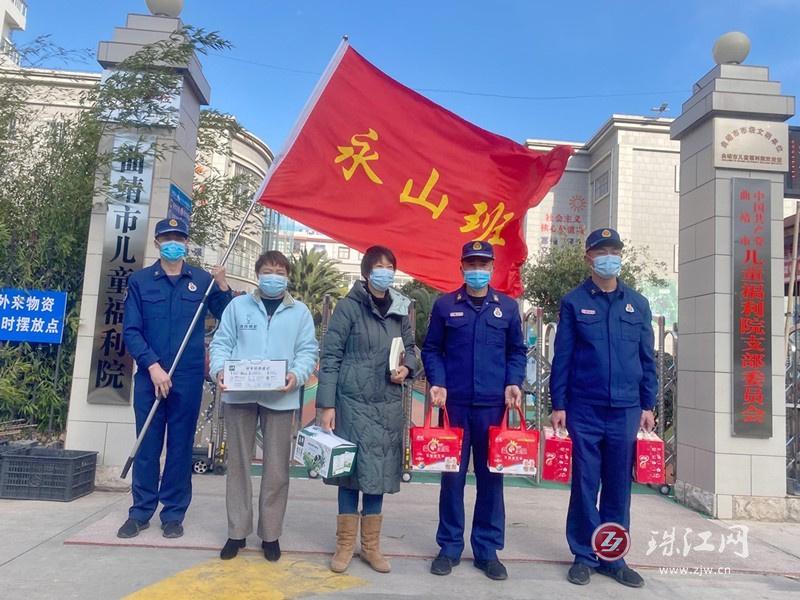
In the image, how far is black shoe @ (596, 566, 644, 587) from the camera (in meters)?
3.41

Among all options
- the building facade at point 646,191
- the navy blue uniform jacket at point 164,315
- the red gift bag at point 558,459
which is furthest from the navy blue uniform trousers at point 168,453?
the building facade at point 646,191

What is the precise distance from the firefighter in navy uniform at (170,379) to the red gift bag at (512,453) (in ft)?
6.48

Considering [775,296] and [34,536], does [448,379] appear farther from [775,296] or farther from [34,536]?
[775,296]

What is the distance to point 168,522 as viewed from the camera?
385 cm

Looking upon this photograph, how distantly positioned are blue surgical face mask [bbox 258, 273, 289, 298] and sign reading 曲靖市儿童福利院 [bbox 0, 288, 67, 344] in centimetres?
258

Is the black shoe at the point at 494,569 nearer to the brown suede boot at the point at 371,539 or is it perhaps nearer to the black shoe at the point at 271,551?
the brown suede boot at the point at 371,539

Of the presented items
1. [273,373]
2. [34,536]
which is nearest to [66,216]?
[34,536]

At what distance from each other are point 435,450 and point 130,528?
2015 mm

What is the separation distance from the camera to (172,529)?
382 centimetres

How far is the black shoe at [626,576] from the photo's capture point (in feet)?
11.2

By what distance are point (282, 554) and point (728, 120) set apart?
5.19 metres

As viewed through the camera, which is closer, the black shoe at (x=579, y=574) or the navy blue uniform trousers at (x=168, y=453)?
the black shoe at (x=579, y=574)

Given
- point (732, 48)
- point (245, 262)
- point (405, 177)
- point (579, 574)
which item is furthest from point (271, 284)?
point (245, 262)

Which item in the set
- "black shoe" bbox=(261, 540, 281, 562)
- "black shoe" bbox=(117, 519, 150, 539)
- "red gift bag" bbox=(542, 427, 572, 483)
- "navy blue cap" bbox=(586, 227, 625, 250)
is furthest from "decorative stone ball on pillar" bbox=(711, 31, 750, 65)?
"black shoe" bbox=(117, 519, 150, 539)
